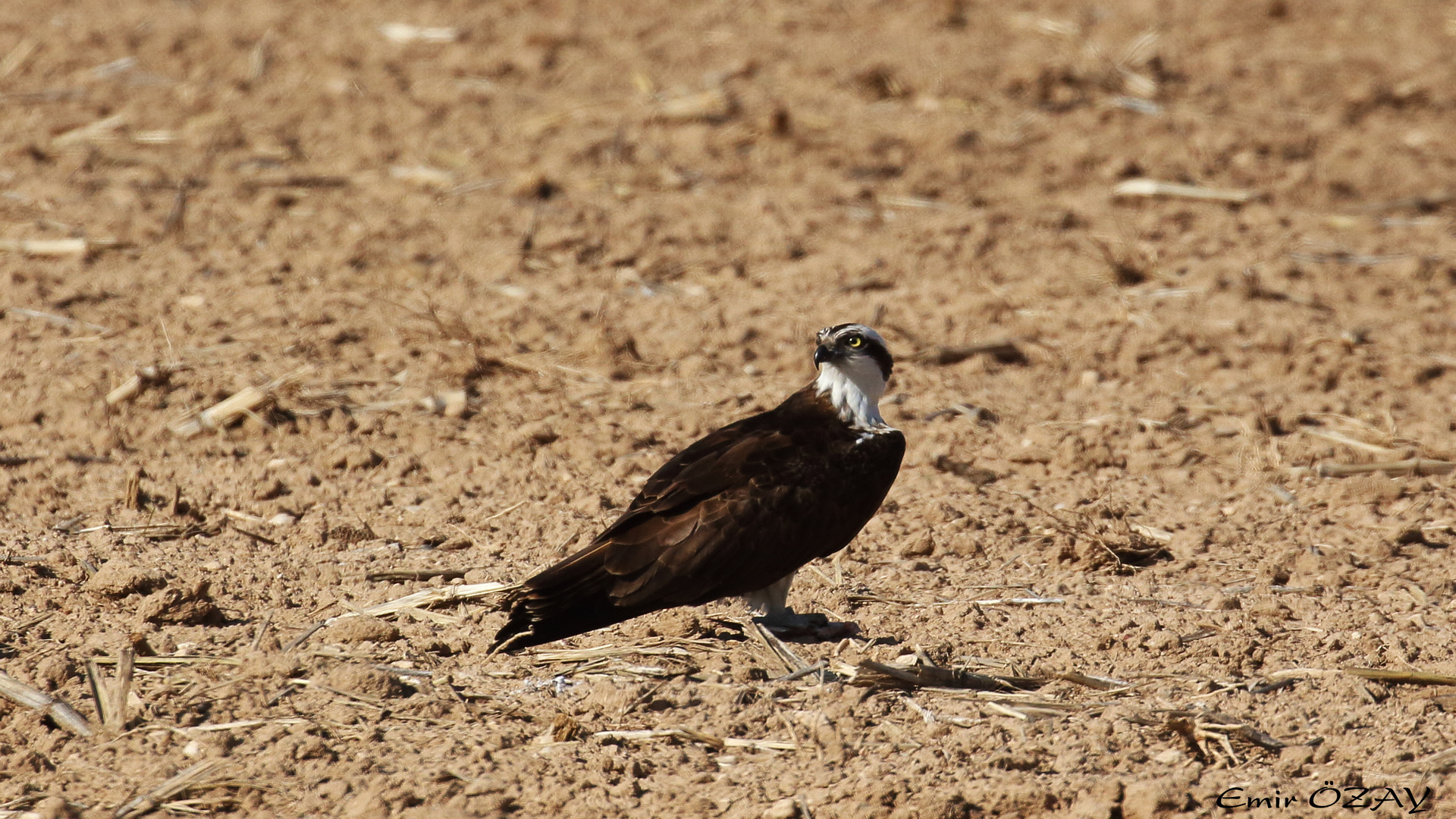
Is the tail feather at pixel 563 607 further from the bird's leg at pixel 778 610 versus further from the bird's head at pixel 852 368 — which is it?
the bird's head at pixel 852 368

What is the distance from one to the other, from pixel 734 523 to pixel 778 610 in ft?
1.69

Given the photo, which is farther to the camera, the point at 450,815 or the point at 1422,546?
the point at 1422,546

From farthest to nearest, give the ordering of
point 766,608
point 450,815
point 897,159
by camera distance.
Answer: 1. point 897,159
2. point 766,608
3. point 450,815

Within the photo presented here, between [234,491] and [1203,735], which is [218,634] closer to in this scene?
[234,491]

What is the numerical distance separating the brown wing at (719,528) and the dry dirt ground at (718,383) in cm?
25

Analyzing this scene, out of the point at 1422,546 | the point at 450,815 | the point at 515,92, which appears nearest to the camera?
the point at 450,815

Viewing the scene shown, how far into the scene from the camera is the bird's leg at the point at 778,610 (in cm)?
612

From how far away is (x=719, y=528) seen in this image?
585 cm

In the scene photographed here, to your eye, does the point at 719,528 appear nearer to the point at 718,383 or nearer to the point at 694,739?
the point at 694,739

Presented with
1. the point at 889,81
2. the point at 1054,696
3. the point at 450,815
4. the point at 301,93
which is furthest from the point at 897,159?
the point at 450,815

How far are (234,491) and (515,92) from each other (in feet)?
18.0

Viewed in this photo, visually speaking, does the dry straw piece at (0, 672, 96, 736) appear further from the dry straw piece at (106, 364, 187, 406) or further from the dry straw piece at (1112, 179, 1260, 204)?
the dry straw piece at (1112, 179, 1260, 204)

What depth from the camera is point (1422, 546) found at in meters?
6.98

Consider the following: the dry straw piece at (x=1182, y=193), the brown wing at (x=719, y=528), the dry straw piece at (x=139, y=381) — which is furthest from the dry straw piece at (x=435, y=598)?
the dry straw piece at (x=1182, y=193)
